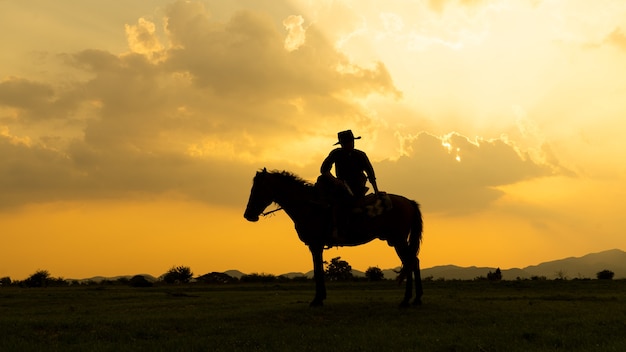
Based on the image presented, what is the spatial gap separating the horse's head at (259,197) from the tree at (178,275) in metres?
A: 33.9

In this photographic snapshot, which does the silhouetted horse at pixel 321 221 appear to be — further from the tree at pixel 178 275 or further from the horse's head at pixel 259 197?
the tree at pixel 178 275

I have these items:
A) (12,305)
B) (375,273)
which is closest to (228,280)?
(375,273)

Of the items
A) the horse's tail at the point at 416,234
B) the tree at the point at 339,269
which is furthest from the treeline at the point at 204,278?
the horse's tail at the point at 416,234

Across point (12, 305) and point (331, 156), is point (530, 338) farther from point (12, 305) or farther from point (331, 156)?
point (12, 305)

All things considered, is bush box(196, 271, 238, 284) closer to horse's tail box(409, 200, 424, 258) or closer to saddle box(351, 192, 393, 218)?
horse's tail box(409, 200, 424, 258)

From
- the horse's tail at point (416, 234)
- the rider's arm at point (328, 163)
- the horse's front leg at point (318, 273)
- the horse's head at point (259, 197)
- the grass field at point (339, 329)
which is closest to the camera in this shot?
the grass field at point (339, 329)

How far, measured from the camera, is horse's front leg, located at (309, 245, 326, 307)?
17.4 meters

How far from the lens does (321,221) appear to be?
17.5 metres

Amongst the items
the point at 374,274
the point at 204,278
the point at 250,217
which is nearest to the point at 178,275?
the point at 204,278

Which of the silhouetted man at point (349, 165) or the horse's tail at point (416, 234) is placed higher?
the silhouetted man at point (349, 165)

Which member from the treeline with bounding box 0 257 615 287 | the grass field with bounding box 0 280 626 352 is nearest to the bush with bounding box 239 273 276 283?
the treeline with bounding box 0 257 615 287

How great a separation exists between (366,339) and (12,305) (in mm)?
17091

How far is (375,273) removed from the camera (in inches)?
1848

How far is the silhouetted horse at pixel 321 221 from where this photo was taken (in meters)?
17.5
